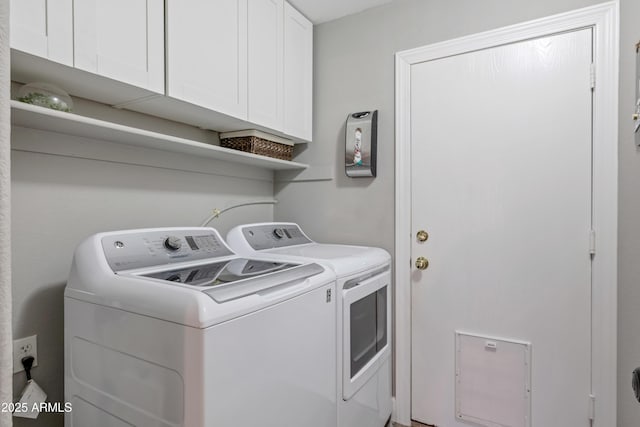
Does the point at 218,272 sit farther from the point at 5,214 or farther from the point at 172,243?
the point at 5,214

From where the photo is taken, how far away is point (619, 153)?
151cm

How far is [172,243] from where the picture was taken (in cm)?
137

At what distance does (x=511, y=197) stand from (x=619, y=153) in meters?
0.46

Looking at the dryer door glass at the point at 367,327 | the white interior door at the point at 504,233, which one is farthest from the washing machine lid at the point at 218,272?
the white interior door at the point at 504,233

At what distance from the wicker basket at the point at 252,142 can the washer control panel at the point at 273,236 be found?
43cm

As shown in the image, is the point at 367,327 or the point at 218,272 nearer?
the point at 218,272

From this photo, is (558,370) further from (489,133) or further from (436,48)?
(436,48)

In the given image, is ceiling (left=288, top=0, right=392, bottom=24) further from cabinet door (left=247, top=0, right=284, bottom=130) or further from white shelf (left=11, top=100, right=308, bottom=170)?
white shelf (left=11, top=100, right=308, bottom=170)

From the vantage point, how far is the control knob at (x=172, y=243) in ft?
4.47

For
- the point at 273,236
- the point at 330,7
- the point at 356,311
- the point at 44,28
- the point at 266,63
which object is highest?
the point at 330,7

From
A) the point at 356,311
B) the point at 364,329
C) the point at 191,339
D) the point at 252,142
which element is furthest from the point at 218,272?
the point at 252,142

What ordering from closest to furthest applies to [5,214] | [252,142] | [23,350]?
[5,214], [23,350], [252,142]

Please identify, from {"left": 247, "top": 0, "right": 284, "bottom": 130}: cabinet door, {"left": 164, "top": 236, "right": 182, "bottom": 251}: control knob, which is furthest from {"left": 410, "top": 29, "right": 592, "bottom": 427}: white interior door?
{"left": 164, "top": 236, "right": 182, "bottom": 251}: control knob

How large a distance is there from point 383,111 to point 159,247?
4.78 feet
